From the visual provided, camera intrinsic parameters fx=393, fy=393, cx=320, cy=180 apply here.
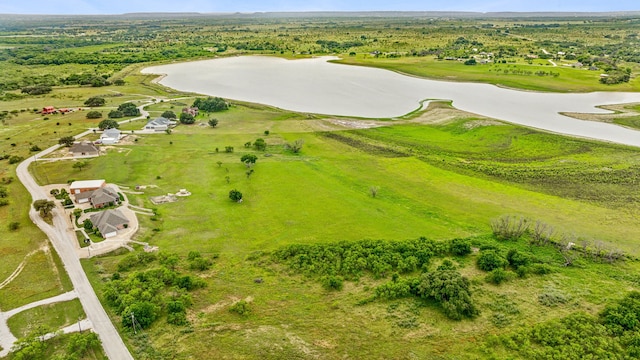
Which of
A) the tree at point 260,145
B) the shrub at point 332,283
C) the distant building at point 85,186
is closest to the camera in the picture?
the shrub at point 332,283

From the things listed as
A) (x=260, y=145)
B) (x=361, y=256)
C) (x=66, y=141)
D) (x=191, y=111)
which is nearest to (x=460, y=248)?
(x=361, y=256)

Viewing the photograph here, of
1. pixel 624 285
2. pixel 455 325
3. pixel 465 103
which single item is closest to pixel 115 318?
pixel 455 325

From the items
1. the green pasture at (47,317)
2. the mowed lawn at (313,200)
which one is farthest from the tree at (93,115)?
the green pasture at (47,317)

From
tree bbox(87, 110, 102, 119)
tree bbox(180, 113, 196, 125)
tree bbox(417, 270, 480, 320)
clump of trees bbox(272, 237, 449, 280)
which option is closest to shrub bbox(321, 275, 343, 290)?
clump of trees bbox(272, 237, 449, 280)

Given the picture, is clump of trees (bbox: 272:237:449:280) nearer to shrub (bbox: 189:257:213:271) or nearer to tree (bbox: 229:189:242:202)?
shrub (bbox: 189:257:213:271)

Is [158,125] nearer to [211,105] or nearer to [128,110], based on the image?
[128,110]

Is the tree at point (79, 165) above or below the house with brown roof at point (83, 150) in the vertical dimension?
below

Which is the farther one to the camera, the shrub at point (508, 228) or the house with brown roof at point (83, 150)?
the house with brown roof at point (83, 150)

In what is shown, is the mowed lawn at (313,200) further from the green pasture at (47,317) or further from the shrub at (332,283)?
the green pasture at (47,317)
